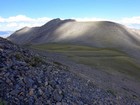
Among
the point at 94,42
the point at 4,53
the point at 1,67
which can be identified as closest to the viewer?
the point at 1,67

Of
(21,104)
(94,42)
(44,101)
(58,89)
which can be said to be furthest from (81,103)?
(94,42)

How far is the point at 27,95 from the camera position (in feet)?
60.4

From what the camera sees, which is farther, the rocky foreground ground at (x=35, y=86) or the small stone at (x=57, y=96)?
the small stone at (x=57, y=96)

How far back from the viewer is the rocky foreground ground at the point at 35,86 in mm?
18234

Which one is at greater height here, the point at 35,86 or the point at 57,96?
the point at 35,86

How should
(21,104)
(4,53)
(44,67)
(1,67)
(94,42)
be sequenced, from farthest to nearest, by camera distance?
1. (94,42)
2. (44,67)
3. (4,53)
4. (1,67)
5. (21,104)

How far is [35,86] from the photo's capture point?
773 inches

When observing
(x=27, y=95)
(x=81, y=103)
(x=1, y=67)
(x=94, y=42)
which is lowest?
Result: (x=94, y=42)

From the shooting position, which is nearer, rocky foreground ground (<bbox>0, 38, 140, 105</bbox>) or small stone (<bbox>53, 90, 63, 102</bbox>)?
rocky foreground ground (<bbox>0, 38, 140, 105</bbox>)

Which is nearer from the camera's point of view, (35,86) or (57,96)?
(35,86)

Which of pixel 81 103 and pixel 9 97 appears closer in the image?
pixel 9 97

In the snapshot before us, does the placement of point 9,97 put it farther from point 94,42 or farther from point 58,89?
point 94,42

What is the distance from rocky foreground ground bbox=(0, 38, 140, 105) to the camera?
718 inches

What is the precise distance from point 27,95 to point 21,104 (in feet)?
3.15
